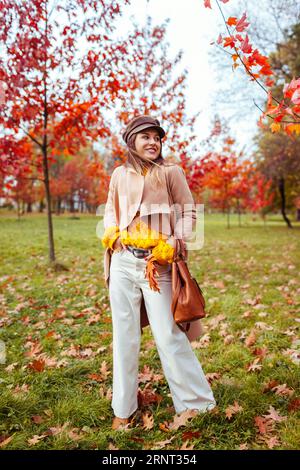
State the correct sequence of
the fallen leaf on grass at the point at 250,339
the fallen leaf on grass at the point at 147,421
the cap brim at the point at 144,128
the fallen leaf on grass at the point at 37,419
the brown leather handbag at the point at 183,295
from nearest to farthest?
1. the brown leather handbag at the point at 183,295
2. the cap brim at the point at 144,128
3. the fallen leaf on grass at the point at 147,421
4. the fallen leaf on grass at the point at 37,419
5. the fallen leaf on grass at the point at 250,339

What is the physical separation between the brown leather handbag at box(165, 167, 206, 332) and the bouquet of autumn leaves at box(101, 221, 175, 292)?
0.25 feet

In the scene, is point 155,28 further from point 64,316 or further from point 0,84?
point 0,84

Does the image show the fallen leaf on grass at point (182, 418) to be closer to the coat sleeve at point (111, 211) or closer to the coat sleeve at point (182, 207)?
the coat sleeve at point (182, 207)

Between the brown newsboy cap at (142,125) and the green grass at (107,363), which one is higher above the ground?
the brown newsboy cap at (142,125)

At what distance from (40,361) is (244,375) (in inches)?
77.7

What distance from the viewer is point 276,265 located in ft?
28.5

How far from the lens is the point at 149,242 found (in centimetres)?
247

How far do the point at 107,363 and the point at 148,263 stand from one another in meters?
1.70

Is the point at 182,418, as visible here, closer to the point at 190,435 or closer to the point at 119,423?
the point at 190,435

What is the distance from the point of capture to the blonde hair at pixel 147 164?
249 cm

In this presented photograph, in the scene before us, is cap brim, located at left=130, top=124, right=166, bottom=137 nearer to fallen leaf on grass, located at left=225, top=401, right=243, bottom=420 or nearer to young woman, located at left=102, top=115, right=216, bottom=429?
young woman, located at left=102, top=115, right=216, bottom=429

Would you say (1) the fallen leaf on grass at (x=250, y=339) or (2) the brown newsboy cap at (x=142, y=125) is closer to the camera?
(2) the brown newsboy cap at (x=142, y=125)

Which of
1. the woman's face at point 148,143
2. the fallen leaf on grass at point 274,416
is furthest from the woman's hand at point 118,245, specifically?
the fallen leaf on grass at point 274,416

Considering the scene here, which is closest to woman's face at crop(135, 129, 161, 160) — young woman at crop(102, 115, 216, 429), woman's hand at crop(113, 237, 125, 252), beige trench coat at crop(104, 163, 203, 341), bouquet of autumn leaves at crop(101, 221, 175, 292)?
young woman at crop(102, 115, 216, 429)
